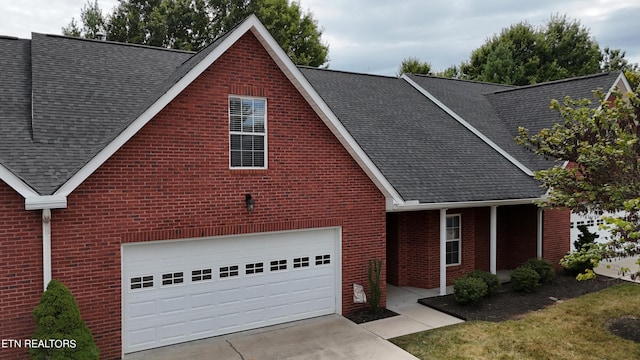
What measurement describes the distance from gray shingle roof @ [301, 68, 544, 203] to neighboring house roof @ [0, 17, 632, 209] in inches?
1.9

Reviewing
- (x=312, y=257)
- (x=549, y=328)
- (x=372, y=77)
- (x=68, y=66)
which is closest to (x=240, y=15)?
(x=372, y=77)

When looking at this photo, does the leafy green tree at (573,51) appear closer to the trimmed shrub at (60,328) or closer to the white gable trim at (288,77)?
the white gable trim at (288,77)

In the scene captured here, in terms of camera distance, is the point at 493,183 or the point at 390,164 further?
the point at 493,183

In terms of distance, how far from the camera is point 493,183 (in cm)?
1391

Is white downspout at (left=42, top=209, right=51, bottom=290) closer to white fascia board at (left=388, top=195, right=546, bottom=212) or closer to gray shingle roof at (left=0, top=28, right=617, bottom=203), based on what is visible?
gray shingle roof at (left=0, top=28, right=617, bottom=203)

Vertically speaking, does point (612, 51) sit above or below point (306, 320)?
above

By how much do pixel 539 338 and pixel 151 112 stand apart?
9178mm

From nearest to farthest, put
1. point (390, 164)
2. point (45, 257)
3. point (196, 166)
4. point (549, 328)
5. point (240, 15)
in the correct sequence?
1. point (45, 257)
2. point (196, 166)
3. point (549, 328)
4. point (390, 164)
5. point (240, 15)

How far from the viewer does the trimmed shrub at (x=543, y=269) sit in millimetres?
13555

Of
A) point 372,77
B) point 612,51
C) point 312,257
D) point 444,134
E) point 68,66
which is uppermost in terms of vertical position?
point 612,51

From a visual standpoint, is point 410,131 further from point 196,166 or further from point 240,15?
point 240,15

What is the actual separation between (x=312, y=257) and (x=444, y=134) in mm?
7852

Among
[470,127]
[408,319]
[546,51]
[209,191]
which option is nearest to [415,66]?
[546,51]

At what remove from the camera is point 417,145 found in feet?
47.6
